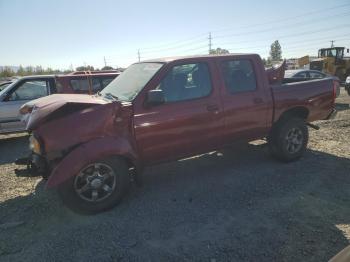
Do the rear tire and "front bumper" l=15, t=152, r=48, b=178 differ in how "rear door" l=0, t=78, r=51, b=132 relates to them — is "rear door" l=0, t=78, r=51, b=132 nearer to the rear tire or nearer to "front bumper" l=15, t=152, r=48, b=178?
"front bumper" l=15, t=152, r=48, b=178

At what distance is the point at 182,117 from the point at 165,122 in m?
0.27

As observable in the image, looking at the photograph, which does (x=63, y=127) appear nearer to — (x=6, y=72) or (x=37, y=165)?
(x=37, y=165)

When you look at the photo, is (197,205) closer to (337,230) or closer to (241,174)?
(241,174)

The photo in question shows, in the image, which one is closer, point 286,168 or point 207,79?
point 207,79

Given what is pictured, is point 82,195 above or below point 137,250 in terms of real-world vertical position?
above

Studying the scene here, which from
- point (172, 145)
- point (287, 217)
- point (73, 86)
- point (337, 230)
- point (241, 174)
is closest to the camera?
point (337, 230)

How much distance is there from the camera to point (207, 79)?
4.70m

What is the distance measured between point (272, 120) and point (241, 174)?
3.56 ft

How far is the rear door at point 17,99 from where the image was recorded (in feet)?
25.7

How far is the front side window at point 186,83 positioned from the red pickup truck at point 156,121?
14 millimetres

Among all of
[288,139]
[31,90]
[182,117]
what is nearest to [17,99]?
[31,90]

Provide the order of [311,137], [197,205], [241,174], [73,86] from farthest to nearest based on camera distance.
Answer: [73,86], [311,137], [241,174], [197,205]

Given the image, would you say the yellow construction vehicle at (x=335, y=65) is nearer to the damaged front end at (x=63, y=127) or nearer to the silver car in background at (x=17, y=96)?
the silver car in background at (x=17, y=96)

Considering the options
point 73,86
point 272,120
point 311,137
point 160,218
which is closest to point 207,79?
point 272,120
